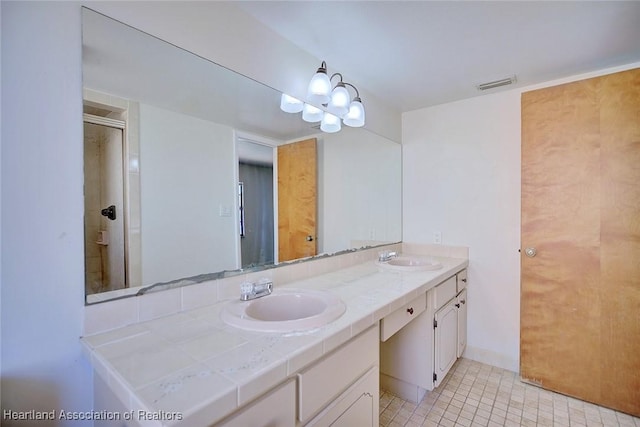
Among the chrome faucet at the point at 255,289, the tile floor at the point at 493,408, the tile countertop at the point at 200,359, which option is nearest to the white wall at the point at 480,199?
the tile floor at the point at 493,408

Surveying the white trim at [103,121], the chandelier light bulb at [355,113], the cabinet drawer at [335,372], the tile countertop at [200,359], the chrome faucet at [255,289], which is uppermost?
the chandelier light bulb at [355,113]

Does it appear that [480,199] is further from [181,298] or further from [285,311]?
[181,298]

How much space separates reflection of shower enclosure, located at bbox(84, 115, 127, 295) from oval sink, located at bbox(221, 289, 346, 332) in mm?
404

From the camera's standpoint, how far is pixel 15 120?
0.78 metres

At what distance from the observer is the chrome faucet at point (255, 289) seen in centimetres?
122

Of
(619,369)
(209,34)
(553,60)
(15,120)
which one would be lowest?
(619,369)

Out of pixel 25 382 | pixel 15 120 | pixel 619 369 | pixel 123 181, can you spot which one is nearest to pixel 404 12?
pixel 123 181

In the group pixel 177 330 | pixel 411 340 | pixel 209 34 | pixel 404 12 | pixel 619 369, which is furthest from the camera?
pixel 411 340

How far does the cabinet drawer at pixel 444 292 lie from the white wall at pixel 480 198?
1.21 feet

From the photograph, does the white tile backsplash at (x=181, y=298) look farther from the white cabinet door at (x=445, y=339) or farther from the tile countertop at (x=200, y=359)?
the white cabinet door at (x=445, y=339)

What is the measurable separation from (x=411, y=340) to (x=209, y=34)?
1926mm

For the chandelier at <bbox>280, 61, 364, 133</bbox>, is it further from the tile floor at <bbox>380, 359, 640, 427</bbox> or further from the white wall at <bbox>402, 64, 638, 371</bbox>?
the tile floor at <bbox>380, 359, 640, 427</bbox>

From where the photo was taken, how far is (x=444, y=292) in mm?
1876

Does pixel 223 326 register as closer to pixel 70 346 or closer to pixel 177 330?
pixel 177 330
